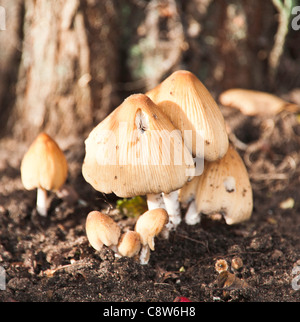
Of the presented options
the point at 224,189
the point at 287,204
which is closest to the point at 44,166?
the point at 224,189

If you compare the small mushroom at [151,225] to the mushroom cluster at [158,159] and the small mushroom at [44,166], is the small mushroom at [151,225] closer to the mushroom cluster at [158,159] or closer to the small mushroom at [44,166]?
the mushroom cluster at [158,159]

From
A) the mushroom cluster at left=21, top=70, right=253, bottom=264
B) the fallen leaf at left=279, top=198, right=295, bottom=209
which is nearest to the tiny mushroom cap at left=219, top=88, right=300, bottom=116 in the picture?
the fallen leaf at left=279, top=198, right=295, bottom=209

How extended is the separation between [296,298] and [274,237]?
558 mm

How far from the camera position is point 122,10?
398 centimetres

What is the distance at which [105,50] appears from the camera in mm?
3926

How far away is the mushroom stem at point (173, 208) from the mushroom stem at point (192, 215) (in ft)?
0.34

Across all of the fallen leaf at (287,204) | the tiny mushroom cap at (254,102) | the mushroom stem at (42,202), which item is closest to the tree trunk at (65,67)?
the mushroom stem at (42,202)

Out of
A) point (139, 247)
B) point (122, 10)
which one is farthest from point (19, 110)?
point (139, 247)

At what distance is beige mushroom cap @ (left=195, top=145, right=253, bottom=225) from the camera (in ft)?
9.58

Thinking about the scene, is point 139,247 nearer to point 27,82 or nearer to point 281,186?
point 281,186

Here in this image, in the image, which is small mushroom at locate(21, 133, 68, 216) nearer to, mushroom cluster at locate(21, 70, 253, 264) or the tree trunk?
mushroom cluster at locate(21, 70, 253, 264)

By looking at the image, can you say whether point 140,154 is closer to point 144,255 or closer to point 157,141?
point 157,141

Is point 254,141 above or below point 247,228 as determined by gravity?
above

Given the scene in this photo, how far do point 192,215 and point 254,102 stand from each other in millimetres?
1580
